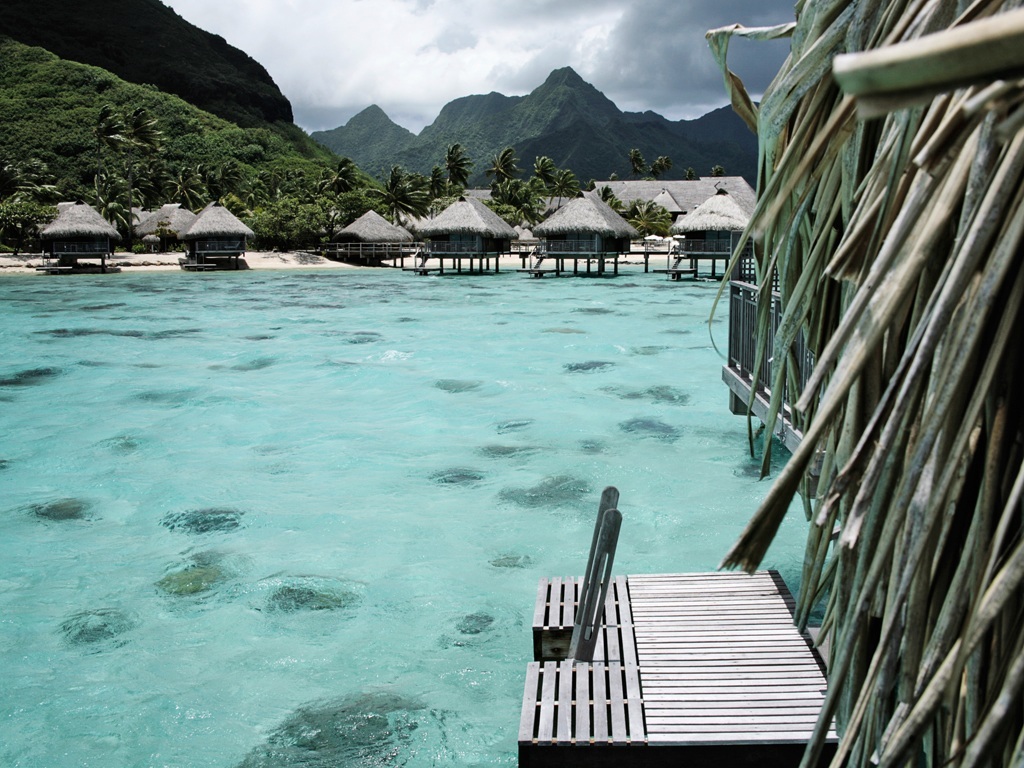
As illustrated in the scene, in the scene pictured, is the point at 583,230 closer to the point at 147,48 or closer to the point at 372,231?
the point at 372,231

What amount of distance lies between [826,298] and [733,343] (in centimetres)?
676

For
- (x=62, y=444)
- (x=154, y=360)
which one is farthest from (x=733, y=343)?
(x=154, y=360)

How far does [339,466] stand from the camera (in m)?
10.7

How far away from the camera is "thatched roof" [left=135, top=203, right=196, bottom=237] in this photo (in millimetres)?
52812

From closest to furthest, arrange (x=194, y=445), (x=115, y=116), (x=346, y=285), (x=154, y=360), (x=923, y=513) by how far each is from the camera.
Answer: (x=923, y=513)
(x=194, y=445)
(x=154, y=360)
(x=346, y=285)
(x=115, y=116)

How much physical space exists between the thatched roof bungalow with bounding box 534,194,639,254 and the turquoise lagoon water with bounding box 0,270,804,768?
24169 millimetres

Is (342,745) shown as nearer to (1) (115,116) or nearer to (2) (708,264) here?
(2) (708,264)

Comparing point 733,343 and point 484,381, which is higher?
point 733,343

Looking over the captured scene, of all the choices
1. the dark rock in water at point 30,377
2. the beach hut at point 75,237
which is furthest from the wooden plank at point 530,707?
the beach hut at point 75,237

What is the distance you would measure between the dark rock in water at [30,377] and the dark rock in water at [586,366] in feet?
30.3

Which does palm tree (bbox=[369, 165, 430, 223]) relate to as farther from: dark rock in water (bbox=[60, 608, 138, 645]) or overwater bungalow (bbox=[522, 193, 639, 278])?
dark rock in water (bbox=[60, 608, 138, 645])

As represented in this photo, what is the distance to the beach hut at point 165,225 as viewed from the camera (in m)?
52.7

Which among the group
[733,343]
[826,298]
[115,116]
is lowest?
[733,343]

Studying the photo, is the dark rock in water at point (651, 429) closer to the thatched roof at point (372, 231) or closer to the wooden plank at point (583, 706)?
the wooden plank at point (583, 706)
